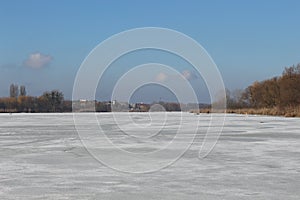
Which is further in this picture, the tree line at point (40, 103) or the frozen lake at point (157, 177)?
the tree line at point (40, 103)

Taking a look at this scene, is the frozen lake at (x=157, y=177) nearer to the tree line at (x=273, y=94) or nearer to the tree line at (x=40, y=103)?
the tree line at (x=273, y=94)

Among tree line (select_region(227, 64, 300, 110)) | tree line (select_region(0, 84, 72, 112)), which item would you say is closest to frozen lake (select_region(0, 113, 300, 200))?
tree line (select_region(227, 64, 300, 110))

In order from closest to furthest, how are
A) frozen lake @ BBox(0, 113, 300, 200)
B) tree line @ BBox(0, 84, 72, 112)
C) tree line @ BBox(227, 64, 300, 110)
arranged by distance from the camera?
1. frozen lake @ BBox(0, 113, 300, 200)
2. tree line @ BBox(227, 64, 300, 110)
3. tree line @ BBox(0, 84, 72, 112)

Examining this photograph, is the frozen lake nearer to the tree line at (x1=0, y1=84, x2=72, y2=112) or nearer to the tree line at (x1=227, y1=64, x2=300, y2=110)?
the tree line at (x1=227, y1=64, x2=300, y2=110)

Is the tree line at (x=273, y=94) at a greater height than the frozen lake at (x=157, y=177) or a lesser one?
greater

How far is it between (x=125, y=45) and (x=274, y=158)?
200 inches

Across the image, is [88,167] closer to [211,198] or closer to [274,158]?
[211,198]

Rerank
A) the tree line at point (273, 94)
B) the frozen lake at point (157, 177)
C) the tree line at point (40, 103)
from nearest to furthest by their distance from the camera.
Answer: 1. the frozen lake at point (157, 177)
2. the tree line at point (273, 94)
3. the tree line at point (40, 103)

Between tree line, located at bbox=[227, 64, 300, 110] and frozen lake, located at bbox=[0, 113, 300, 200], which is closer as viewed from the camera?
frozen lake, located at bbox=[0, 113, 300, 200]

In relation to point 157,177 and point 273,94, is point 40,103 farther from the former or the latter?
point 157,177

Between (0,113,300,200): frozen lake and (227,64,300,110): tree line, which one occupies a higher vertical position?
(227,64,300,110): tree line

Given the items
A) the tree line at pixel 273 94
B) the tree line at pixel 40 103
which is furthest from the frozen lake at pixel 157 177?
the tree line at pixel 40 103

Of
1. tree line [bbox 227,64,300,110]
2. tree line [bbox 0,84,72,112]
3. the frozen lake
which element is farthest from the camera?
tree line [bbox 0,84,72,112]

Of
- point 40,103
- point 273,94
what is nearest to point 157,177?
point 273,94
